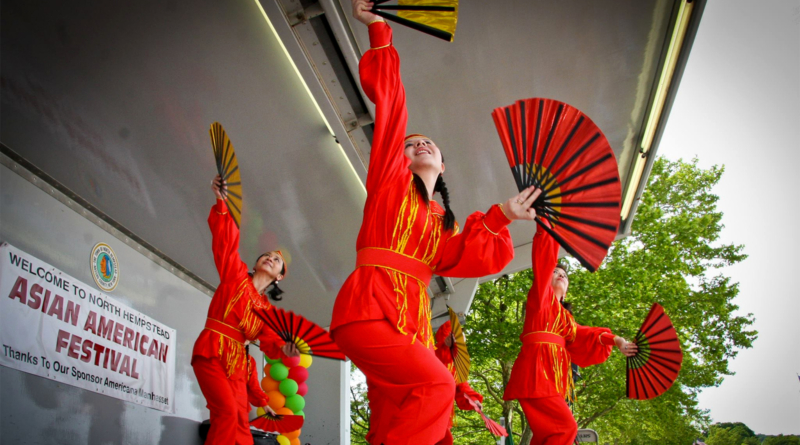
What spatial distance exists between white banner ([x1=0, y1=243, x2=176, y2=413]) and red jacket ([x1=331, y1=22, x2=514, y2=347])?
2682 millimetres

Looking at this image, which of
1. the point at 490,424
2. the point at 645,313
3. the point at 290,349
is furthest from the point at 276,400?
the point at 645,313

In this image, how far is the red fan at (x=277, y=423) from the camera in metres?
5.70

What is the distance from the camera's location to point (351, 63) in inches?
154

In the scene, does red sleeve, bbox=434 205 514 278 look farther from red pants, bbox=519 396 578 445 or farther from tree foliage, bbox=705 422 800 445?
tree foliage, bbox=705 422 800 445

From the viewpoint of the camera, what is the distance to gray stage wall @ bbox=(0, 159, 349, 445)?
398cm

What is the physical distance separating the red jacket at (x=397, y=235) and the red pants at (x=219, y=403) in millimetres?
2346

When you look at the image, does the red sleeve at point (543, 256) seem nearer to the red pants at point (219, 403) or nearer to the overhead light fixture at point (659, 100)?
the overhead light fixture at point (659, 100)

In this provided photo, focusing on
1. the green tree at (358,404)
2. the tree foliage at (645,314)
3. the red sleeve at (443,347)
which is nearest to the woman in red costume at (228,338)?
the red sleeve at (443,347)

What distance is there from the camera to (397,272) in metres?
2.45

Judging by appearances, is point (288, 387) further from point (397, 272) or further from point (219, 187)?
point (397, 272)

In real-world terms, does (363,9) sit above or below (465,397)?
above

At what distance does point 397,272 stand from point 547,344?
7.89ft

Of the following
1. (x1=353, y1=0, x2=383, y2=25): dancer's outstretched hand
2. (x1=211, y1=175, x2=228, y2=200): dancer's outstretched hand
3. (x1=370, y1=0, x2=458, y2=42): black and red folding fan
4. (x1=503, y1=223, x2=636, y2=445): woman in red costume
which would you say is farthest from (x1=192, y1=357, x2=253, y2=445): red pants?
(x1=370, y1=0, x2=458, y2=42): black and red folding fan

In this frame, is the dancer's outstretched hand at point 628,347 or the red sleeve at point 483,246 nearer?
the red sleeve at point 483,246
